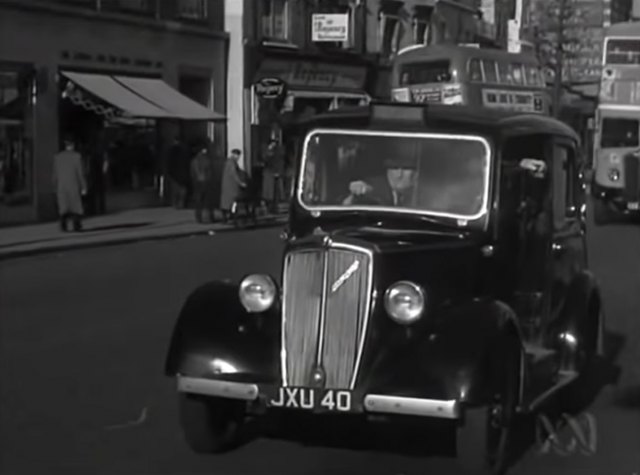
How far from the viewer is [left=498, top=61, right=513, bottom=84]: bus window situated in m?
33.8

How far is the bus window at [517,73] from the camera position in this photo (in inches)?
1350

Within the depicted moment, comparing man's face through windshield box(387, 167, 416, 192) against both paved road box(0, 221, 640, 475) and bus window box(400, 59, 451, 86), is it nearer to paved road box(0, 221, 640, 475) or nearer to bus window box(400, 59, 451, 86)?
paved road box(0, 221, 640, 475)

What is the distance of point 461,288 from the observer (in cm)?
721

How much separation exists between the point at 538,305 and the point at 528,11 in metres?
56.3

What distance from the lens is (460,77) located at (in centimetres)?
3186

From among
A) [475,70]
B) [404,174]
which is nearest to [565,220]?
[404,174]

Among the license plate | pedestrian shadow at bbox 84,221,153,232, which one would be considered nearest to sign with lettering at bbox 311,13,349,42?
pedestrian shadow at bbox 84,221,153,232

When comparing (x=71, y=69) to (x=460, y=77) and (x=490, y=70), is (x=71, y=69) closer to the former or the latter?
(x=460, y=77)

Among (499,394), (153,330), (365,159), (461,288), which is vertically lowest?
(153,330)

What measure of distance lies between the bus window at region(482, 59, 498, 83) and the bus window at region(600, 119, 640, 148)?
12.2 ft

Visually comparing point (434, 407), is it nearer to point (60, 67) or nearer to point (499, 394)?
point (499, 394)

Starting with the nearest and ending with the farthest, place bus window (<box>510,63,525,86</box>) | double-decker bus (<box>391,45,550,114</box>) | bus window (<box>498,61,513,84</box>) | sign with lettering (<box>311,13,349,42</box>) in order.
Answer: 1. double-decker bus (<box>391,45,550,114</box>)
2. bus window (<box>498,61,513,84</box>)
3. bus window (<box>510,63,525,86</box>)
4. sign with lettering (<box>311,13,349,42</box>)

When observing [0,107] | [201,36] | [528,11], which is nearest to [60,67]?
[0,107]

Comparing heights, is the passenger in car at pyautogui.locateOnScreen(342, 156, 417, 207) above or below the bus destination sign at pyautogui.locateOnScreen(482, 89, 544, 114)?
above
